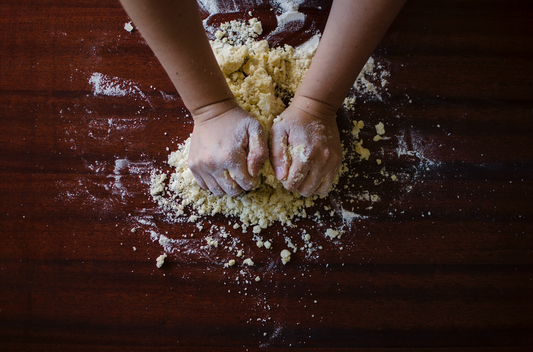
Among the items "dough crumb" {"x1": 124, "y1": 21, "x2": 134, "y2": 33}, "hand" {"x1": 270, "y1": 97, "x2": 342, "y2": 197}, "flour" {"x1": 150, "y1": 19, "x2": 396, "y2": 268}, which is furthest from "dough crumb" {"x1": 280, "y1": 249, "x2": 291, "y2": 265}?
"dough crumb" {"x1": 124, "y1": 21, "x2": 134, "y2": 33}

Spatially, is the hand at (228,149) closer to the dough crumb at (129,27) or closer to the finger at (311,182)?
the finger at (311,182)

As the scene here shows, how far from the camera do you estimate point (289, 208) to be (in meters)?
0.62

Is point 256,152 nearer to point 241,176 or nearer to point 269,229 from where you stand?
point 241,176

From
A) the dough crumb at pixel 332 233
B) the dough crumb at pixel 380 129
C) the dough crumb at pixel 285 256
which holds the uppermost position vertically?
the dough crumb at pixel 380 129

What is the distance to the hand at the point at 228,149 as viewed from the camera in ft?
1.78

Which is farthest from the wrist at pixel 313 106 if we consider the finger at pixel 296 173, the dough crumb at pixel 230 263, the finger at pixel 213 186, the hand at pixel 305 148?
the dough crumb at pixel 230 263

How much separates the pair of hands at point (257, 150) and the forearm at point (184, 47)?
0.03m

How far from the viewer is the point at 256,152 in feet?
1.77

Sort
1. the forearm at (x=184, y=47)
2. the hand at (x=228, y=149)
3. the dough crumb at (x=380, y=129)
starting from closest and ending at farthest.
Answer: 1. the forearm at (x=184, y=47)
2. the hand at (x=228, y=149)
3. the dough crumb at (x=380, y=129)

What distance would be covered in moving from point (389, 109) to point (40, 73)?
0.74 m

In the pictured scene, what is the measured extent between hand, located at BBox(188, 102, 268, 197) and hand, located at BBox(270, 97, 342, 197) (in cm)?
3

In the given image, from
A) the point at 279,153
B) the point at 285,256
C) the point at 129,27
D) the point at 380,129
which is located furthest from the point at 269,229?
the point at 129,27

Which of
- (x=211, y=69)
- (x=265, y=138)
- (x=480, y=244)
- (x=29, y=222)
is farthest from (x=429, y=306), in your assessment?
(x=29, y=222)

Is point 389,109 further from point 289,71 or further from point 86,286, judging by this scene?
point 86,286
